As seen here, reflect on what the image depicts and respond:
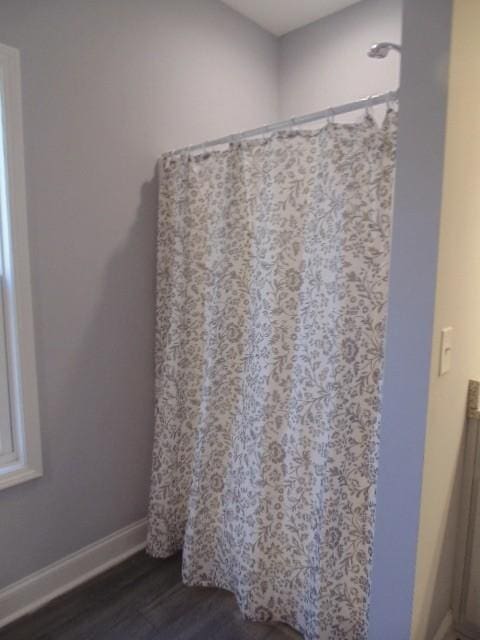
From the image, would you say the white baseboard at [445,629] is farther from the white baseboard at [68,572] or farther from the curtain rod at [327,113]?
the curtain rod at [327,113]

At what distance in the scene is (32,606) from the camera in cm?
159

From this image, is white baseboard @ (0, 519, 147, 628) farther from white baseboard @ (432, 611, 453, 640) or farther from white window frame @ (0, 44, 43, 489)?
white baseboard @ (432, 611, 453, 640)

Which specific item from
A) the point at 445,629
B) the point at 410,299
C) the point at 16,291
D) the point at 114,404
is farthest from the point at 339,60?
the point at 445,629

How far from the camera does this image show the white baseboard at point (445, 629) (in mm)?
1353

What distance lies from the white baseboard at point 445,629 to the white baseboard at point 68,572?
1.32 metres

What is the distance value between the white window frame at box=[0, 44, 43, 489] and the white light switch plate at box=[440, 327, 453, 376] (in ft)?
4.68

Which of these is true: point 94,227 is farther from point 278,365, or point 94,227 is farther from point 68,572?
point 68,572

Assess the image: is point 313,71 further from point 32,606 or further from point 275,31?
point 32,606

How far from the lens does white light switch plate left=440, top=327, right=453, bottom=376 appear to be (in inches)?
41.6

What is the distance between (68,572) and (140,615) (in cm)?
38

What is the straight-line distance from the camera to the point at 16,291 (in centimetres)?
147

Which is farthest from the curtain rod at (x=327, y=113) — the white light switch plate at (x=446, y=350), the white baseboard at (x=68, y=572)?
the white baseboard at (x=68, y=572)

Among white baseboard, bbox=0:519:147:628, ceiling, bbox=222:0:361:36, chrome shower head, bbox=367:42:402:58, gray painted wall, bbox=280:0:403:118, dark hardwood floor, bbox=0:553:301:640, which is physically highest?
ceiling, bbox=222:0:361:36

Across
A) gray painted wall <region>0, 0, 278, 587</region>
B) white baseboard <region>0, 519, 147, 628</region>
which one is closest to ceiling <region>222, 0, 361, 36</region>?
gray painted wall <region>0, 0, 278, 587</region>
